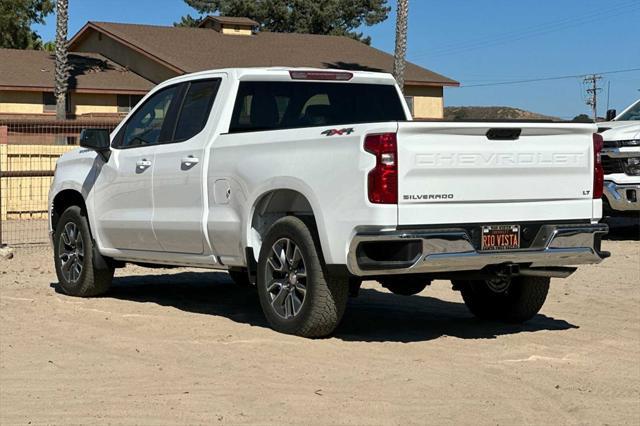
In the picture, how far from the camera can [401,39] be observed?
3434 centimetres

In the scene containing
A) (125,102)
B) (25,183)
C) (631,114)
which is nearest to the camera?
(631,114)

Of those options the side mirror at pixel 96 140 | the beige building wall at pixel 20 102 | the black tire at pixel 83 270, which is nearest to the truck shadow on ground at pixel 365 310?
the black tire at pixel 83 270

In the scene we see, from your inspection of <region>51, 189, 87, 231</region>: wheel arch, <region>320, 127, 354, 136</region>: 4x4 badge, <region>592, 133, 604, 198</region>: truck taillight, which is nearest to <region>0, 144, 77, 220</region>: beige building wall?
<region>51, 189, 87, 231</region>: wheel arch

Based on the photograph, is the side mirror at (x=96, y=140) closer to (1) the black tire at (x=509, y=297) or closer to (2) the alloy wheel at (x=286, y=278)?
(2) the alloy wheel at (x=286, y=278)

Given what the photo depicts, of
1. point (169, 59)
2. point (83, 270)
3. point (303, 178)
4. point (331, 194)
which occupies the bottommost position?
point (83, 270)

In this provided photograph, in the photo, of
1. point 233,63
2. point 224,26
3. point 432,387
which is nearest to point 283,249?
point 432,387

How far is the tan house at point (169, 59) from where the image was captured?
36906 millimetres

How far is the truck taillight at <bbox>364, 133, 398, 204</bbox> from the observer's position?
7.23 metres

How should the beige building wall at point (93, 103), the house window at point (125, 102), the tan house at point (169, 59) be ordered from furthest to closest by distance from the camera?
the house window at point (125, 102), the beige building wall at point (93, 103), the tan house at point (169, 59)

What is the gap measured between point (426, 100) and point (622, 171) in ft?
89.5

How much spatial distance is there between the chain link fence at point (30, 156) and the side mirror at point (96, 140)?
29.9ft

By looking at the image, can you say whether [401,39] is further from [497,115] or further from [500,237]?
[500,237]

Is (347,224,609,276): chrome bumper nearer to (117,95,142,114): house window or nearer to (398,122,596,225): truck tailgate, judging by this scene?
(398,122,596,225): truck tailgate

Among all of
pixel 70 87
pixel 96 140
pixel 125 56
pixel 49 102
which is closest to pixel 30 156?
pixel 96 140
